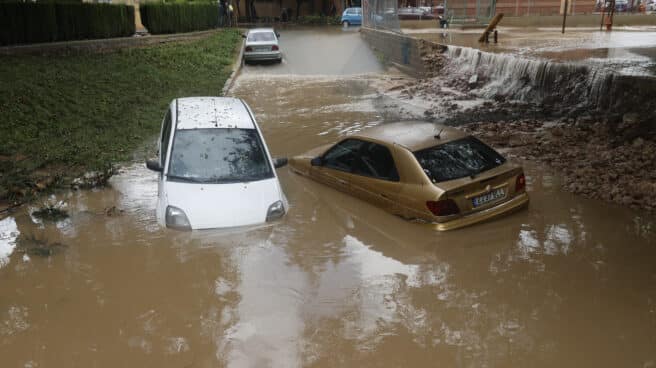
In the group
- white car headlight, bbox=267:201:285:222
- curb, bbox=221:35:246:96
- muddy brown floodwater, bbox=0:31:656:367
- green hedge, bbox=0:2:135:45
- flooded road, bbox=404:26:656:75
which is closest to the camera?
muddy brown floodwater, bbox=0:31:656:367

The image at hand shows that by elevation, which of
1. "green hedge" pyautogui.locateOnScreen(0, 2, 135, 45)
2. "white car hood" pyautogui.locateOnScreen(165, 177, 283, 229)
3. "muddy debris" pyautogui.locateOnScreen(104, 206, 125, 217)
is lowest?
"muddy debris" pyautogui.locateOnScreen(104, 206, 125, 217)

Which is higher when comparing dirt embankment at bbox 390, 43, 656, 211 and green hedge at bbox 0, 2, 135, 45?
green hedge at bbox 0, 2, 135, 45

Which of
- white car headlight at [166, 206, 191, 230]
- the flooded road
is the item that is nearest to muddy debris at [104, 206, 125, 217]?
white car headlight at [166, 206, 191, 230]

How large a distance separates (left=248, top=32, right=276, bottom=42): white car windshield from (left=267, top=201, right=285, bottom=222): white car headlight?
19716 mm

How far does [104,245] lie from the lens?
734 cm

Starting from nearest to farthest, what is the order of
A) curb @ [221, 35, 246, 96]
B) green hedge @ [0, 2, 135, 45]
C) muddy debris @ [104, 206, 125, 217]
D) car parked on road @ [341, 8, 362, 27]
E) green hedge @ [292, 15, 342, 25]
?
muddy debris @ [104, 206, 125, 217] < green hedge @ [0, 2, 135, 45] < curb @ [221, 35, 246, 96] < car parked on road @ [341, 8, 362, 27] < green hedge @ [292, 15, 342, 25]

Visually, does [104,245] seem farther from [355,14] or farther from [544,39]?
[355,14]

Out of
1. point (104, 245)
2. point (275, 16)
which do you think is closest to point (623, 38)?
point (104, 245)

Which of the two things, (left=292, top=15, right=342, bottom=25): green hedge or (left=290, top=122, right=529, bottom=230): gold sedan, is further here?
(left=292, top=15, right=342, bottom=25): green hedge

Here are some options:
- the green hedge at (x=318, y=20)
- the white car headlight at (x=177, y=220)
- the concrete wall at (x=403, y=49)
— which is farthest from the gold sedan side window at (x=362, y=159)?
the green hedge at (x=318, y=20)

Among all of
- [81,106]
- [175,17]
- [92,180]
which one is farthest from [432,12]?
[92,180]

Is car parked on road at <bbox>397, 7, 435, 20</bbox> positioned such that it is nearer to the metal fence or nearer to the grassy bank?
the metal fence

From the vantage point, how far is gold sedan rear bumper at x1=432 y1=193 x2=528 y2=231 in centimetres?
718

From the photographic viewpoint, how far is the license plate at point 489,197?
7.26m
